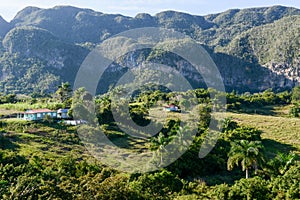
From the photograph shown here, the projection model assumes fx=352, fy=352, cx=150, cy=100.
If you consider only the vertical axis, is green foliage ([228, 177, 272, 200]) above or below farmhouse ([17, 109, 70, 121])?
below

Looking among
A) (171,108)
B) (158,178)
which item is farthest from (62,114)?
(158,178)

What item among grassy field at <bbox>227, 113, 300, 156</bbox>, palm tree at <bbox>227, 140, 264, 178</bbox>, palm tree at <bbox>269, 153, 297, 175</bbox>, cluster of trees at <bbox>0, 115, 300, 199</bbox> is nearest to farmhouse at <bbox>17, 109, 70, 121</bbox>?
cluster of trees at <bbox>0, 115, 300, 199</bbox>

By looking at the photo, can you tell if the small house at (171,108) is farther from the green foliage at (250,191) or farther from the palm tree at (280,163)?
the green foliage at (250,191)

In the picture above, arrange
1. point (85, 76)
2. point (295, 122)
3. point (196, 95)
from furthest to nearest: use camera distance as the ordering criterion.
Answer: point (85, 76) < point (196, 95) < point (295, 122)

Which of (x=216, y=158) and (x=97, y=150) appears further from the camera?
(x=97, y=150)

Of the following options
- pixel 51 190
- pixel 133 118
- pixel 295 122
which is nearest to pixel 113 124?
pixel 133 118

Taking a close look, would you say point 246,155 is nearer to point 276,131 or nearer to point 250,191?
point 250,191

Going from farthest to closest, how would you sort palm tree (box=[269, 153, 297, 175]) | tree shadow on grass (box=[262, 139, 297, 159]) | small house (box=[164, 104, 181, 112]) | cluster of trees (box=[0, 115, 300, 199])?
small house (box=[164, 104, 181, 112]) < tree shadow on grass (box=[262, 139, 297, 159]) < palm tree (box=[269, 153, 297, 175]) < cluster of trees (box=[0, 115, 300, 199])

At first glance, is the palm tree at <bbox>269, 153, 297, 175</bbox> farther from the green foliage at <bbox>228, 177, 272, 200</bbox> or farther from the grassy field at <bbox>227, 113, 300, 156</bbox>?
the grassy field at <bbox>227, 113, 300, 156</bbox>

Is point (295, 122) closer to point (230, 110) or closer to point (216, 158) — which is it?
point (230, 110)
